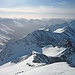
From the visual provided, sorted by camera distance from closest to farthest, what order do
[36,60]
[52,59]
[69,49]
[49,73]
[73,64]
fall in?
[49,73]
[73,64]
[36,60]
[52,59]
[69,49]

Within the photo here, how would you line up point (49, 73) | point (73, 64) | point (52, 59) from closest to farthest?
point (49, 73), point (73, 64), point (52, 59)

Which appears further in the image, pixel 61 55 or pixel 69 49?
pixel 69 49

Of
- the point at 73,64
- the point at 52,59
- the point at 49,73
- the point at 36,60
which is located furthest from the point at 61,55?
the point at 49,73

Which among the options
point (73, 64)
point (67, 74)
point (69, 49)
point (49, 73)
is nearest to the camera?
point (67, 74)

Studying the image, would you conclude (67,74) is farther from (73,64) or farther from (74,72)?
(73,64)

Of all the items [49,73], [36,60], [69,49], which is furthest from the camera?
[69,49]

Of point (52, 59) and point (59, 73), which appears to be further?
point (52, 59)

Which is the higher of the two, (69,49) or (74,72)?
(69,49)

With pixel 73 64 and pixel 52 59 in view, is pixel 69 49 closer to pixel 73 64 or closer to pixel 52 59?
pixel 52 59

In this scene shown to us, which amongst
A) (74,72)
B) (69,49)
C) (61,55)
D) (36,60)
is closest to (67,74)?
(74,72)
